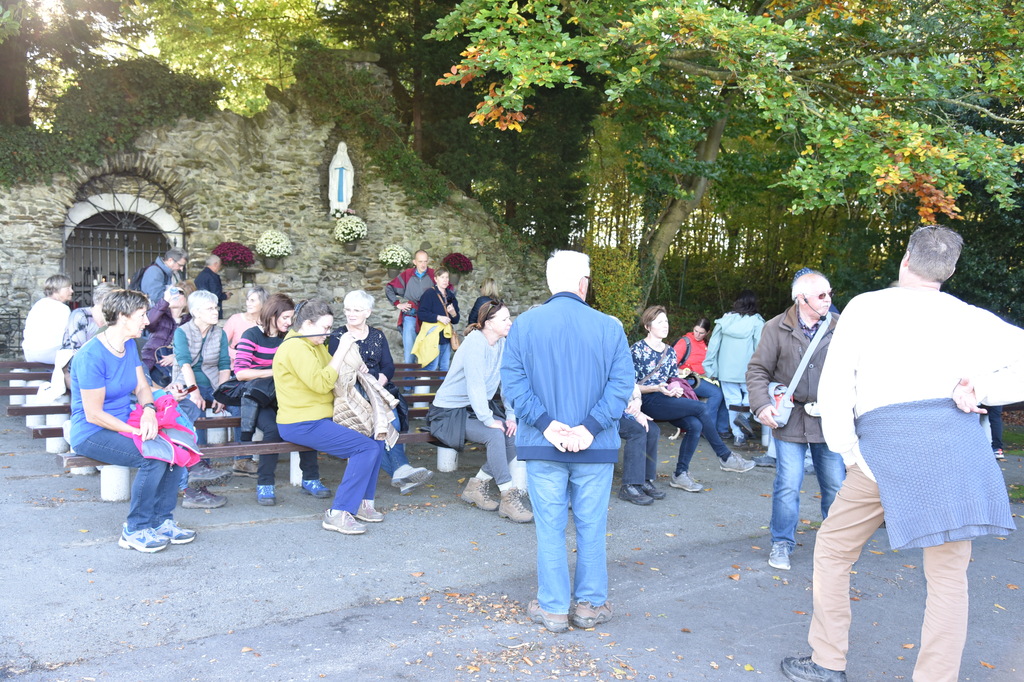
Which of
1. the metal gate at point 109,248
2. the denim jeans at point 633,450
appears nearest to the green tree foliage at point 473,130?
the metal gate at point 109,248

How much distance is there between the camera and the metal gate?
532 inches

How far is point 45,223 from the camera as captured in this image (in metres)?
12.9

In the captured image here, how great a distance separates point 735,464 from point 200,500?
474 cm

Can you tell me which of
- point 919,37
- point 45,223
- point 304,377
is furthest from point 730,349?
point 45,223

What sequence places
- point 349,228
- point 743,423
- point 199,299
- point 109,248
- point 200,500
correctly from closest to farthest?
1. point 200,500
2. point 199,299
3. point 743,423
4. point 109,248
5. point 349,228

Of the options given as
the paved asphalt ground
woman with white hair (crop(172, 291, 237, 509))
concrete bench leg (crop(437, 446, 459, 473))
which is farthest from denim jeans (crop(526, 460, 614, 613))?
concrete bench leg (crop(437, 446, 459, 473))

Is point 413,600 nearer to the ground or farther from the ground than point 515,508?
nearer to the ground

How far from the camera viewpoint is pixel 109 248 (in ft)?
44.9

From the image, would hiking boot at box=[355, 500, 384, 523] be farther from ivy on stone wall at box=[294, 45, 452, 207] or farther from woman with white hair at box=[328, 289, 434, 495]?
ivy on stone wall at box=[294, 45, 452, 207]

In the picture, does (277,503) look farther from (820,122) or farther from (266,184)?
(266,184)

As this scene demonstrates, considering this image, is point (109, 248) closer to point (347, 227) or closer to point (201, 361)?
point (347, 227)

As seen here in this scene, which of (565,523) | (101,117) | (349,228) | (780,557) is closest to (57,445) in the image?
(565,523)

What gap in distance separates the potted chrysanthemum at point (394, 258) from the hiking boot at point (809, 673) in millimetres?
12206

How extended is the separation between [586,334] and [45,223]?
1190cm
